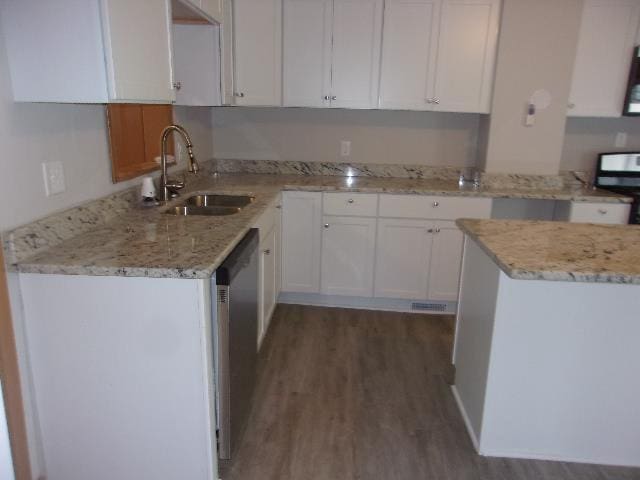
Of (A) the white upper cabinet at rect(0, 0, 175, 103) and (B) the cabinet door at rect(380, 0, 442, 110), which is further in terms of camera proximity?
(B) the cabinet door at rect(380, 0, 442, 110)

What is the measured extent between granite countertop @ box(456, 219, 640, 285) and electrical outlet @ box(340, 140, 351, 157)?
173 centimetres

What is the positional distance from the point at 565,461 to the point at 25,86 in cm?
250

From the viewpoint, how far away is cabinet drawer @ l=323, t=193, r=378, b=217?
10.8 ft

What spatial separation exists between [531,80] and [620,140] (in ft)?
3.47

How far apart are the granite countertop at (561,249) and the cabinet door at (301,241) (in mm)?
1287

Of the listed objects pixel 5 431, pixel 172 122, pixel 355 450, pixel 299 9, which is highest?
pixel 299 9

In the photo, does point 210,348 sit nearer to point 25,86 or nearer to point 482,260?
point 25,86

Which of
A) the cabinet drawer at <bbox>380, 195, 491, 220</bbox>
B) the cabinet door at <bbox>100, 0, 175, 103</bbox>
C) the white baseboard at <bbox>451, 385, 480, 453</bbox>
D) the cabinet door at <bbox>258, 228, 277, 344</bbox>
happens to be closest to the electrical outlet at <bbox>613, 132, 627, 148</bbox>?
the cabinet drawer at <bbox>380, 195, 491, 220</bbox>

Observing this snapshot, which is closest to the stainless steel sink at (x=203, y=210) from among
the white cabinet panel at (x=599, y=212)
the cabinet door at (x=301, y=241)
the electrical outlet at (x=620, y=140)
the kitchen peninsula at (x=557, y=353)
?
the cabinet door at (x=301, y=241)

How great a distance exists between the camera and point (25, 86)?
1.50 metres

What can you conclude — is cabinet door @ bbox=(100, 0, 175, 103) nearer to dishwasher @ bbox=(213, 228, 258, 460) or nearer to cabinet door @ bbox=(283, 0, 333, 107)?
dishwasher @ bbox=(213, 228, 258, 460)

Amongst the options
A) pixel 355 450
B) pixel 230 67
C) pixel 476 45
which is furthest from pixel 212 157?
pixel 355 450

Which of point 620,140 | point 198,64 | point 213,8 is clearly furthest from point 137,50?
point 620,140

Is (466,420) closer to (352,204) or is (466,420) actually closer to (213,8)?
(352,204)
